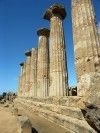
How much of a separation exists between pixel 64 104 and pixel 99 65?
9.94 ft

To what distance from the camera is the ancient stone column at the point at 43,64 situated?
18.0m

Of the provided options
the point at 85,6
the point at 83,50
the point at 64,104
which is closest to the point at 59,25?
the point at 85,6

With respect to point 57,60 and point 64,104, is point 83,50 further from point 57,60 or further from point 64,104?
point 57,60

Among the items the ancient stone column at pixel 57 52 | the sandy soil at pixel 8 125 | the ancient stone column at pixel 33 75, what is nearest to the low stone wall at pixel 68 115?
the sandy soil at pixel 8 125

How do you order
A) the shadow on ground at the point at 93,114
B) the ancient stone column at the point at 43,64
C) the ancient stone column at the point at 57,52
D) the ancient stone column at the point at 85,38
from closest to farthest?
1. the shadow on ground at the point at 93,114
2. the ancient stone column at the point at 85,38
3. the ancient stone column at the point at 57,52
4. the ancient stone column at the point at 43,64

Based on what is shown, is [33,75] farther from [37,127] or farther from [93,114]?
[93,114]

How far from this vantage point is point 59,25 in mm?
15469

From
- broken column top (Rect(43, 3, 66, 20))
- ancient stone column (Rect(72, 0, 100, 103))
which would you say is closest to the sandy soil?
ancient stone column (Rect(72, 0, 100, 103))

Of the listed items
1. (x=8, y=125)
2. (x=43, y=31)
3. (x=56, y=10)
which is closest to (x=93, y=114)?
(x=8, y=125)

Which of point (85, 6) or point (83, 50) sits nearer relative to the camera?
point (83, 50)

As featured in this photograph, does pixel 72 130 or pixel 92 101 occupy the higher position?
pixel 92 101

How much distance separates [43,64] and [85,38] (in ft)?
32.4

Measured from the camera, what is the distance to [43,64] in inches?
760

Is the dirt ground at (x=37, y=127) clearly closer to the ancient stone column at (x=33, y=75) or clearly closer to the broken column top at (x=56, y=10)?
the broken column top at (x=56, y=10)
